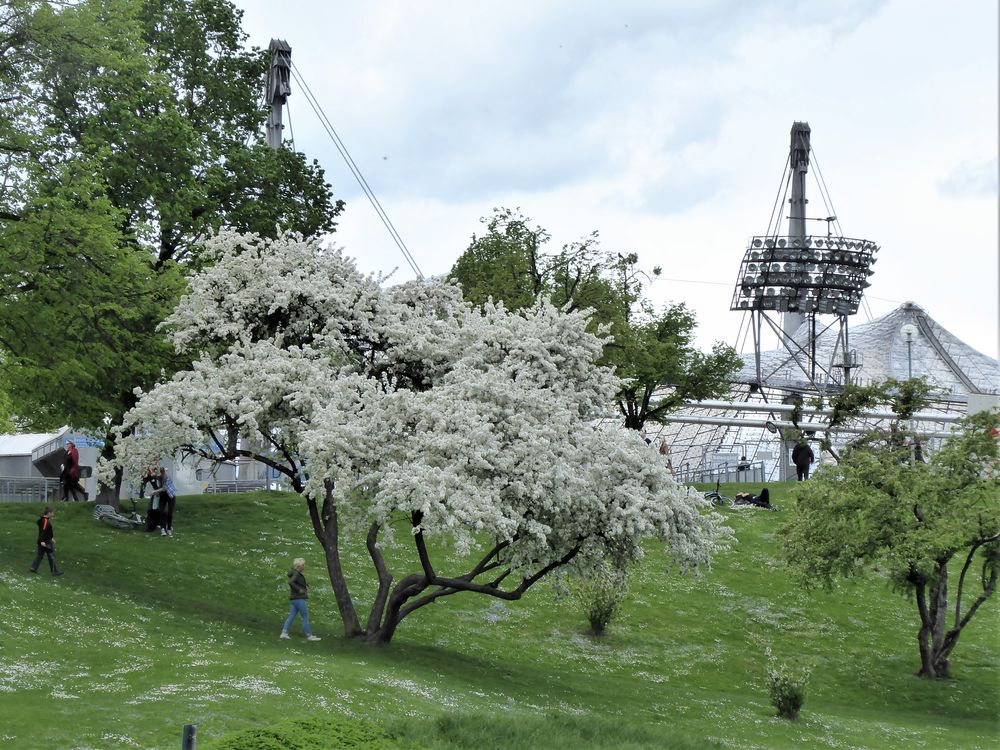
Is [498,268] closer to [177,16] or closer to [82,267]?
[177,16]

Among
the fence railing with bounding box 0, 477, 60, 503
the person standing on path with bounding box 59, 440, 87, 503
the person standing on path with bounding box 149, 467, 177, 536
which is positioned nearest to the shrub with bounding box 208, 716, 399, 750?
the person standing on path with bounding box 149, 467, 177, 536

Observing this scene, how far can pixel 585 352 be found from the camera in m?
30.8

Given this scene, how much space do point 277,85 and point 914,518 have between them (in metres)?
37.2

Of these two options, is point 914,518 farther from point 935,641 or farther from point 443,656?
point 443,656

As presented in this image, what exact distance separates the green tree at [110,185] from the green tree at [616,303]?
13089 millimetres

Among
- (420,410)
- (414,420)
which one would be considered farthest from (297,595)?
(420,410)

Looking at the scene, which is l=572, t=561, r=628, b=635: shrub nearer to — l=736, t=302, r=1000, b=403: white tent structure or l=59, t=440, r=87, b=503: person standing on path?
Result: l=59, t=440, r=87, b=503: person standing on path

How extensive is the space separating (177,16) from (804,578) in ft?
101

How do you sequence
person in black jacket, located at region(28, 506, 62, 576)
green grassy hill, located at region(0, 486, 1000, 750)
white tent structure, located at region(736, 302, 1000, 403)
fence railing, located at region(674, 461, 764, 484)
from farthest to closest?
white tent structure, located at region(736, 302, 1000, 403)
fence railing, located at region(674, 461, 764, 484)
person in black jacket, located at region(28, 506, 62, 576)
green grassy hill, located at region(0, 486, 1000, 750)

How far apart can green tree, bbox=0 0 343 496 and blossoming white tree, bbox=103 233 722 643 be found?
3974 millimetres

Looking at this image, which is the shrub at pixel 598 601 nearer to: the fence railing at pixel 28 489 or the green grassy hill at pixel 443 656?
the green grassy hill at pixel 443 656

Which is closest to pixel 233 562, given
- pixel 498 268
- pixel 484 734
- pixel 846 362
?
pixel 484 734

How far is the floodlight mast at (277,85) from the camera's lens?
194ft

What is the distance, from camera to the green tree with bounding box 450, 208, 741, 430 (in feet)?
193
